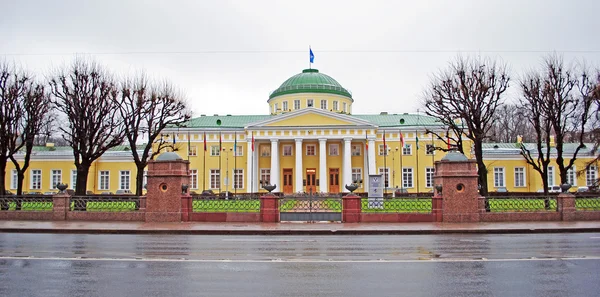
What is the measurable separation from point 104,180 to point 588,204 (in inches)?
2231

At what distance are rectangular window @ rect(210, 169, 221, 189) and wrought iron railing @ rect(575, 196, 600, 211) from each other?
46.1 metres

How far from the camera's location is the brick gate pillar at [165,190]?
24.1 meters

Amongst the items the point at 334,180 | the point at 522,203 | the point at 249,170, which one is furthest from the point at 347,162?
the point at 522,203

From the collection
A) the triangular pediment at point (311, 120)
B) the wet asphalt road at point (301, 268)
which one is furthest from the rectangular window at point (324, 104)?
the wet asphalt road at point (301, 268)

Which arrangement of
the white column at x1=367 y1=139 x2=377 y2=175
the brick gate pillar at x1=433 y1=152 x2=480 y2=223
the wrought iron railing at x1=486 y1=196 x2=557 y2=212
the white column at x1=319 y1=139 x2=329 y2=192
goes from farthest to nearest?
the white column at x1=319 y1=139 x2=329 y2=192
the white column at x1=367 y1=139 x2=377 y2=175
the wrought iron railing at x1=486 y1=196 x2=557 y2=212
the brick gate pillar at x1=433 y1=152 x2=480 y2=223

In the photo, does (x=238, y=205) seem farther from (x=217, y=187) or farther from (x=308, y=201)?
(x=217, y=187)

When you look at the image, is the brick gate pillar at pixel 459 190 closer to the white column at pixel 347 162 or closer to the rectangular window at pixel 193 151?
the white column at pixel 347 162

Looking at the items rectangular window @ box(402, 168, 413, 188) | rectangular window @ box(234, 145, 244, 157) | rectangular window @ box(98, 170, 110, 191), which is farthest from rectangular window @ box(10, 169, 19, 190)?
rectangular window @ box(402, 168, 413, 188)

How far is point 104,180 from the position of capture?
217 feet

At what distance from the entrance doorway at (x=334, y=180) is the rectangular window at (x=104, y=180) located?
2881 centimetres

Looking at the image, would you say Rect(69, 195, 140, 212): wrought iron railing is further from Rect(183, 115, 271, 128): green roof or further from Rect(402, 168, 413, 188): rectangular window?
Rect(402, 168, 413, 188): rectangular window

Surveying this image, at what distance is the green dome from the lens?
70.1m

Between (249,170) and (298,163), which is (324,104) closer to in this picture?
(298,163)

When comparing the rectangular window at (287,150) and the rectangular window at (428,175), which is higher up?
the rectangular window at (287,150)
